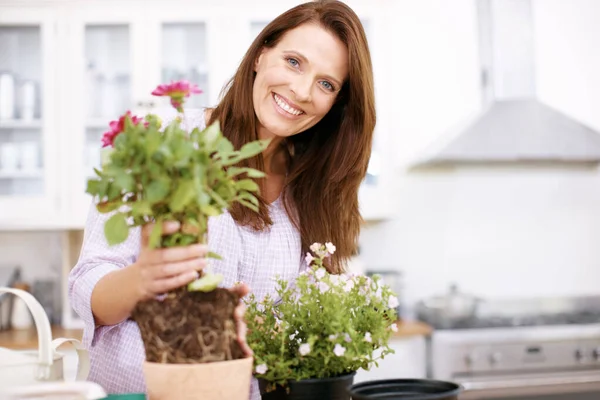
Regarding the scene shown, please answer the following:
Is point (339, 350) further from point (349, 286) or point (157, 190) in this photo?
point (157, 190)

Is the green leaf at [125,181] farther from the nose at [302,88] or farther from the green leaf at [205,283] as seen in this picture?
the nose at [302,88]

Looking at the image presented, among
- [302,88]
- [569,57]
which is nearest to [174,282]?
[302,88]

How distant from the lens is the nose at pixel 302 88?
4.48ft

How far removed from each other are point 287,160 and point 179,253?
884mm

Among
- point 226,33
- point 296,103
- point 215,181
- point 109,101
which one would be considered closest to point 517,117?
point 226,33

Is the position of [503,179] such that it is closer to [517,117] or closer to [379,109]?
[517,117]

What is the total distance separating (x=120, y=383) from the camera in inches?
50.5

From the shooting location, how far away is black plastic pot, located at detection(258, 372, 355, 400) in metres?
0.91

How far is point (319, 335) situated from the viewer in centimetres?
96

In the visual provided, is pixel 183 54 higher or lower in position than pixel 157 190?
higher

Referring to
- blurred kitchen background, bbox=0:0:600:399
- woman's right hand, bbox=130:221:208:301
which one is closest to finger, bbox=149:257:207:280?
woman's right hand, bbox=130:221:208:301

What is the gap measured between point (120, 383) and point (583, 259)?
306 cm

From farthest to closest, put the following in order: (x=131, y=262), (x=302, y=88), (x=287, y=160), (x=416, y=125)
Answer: (x=416, y=125) → (x=287, y=160) → (x=302, y=88) → (x=131, y=262)

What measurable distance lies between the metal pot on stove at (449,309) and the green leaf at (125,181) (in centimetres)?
253
